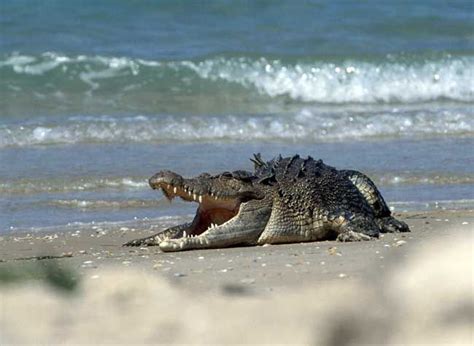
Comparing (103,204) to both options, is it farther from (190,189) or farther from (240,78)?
(240,78)

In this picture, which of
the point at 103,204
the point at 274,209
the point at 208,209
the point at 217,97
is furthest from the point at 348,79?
the point at 208,209

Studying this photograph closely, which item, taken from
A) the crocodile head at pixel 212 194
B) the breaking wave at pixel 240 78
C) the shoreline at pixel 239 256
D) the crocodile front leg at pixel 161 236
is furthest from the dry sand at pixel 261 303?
the breaking wave at pixel 240 78

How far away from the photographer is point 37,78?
18828mm

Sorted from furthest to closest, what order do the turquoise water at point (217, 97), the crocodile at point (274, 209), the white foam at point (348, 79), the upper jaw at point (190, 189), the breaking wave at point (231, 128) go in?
the white foam at point (348, 79) < the breaking wave at point (231, 128) < the turquoise water at point (217, 97) < the crocodile at point (274, 209) < the upper jaw at point (190, 189)

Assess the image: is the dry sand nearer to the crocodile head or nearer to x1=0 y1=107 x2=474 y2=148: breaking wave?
the crocodile head

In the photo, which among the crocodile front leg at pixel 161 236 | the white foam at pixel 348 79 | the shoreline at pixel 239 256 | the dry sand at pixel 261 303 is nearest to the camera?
the dry sand at pixel 261 303

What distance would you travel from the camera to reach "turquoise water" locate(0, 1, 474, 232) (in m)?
12.0

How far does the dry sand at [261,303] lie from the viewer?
180 inches

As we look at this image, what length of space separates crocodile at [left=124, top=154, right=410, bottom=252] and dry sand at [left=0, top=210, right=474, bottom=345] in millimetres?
1066

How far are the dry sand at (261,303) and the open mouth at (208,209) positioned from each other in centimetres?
105

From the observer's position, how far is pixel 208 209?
9070mm

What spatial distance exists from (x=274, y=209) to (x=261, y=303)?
3750 millimetres

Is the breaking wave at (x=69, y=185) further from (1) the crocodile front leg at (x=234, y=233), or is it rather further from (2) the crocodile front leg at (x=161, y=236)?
(1) the crocodile front leg at (x=234, y=233)

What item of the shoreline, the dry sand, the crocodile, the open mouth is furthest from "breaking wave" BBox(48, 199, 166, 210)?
the dry sand
